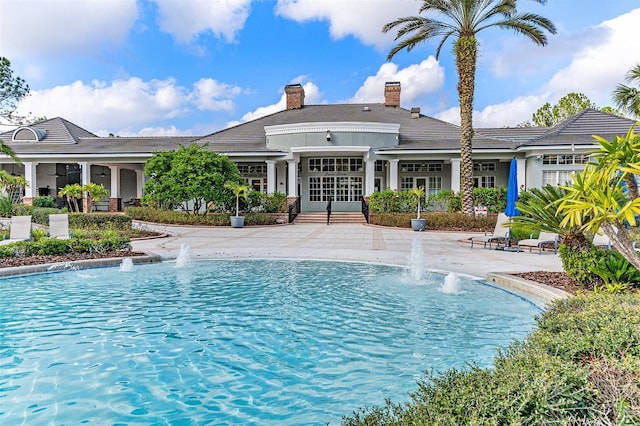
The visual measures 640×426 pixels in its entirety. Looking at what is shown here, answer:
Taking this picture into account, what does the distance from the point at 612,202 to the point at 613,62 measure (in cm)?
2596

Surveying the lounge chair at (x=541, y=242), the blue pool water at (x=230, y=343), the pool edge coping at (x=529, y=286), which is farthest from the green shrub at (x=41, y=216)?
the lounge chair at (x=541, y=242)

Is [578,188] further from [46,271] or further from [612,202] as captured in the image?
[46,271]

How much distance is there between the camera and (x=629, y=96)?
71.5ft

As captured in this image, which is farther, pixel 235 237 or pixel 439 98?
pixel 439 98

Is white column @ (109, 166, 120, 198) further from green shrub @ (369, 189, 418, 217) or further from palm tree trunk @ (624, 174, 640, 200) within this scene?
palm tree trunk @ (624, 174, 640, 200)

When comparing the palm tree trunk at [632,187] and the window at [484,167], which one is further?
the window at [484,167]

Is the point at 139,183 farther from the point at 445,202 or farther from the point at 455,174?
the point at 455,174

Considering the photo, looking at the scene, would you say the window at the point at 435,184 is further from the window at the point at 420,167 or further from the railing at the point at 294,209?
the railing at the point at 294,209

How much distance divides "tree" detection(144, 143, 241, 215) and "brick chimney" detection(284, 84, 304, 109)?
45.9 ft

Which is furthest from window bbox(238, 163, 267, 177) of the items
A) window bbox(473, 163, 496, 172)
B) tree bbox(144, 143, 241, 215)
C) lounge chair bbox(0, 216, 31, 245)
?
lounge chair bbox(0, 216, 31, 245)

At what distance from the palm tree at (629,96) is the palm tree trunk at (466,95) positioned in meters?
8.25

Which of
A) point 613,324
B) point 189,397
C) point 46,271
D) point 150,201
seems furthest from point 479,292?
point 150,201

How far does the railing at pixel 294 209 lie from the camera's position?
81.8 ft

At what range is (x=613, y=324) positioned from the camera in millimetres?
3281
